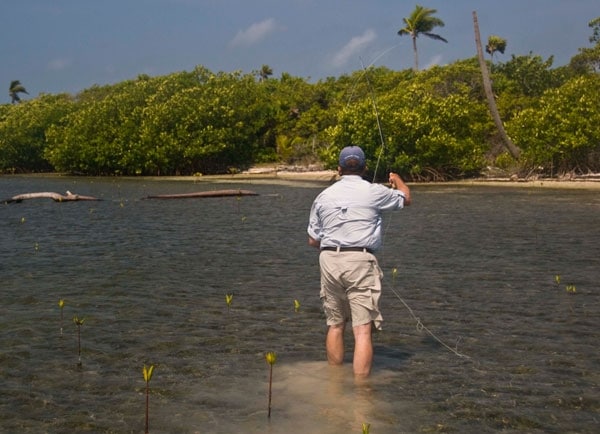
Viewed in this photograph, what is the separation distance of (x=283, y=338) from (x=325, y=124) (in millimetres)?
64381

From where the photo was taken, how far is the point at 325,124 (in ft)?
240

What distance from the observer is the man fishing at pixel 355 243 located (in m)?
7.48

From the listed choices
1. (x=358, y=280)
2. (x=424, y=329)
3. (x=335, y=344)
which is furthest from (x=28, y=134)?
(x=358, y=280)

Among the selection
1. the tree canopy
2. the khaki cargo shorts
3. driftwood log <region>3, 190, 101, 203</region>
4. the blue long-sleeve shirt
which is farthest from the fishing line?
the tree canopy

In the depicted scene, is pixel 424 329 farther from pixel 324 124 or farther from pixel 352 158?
pixel 324 124

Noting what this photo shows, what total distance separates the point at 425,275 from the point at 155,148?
60677 millimetres

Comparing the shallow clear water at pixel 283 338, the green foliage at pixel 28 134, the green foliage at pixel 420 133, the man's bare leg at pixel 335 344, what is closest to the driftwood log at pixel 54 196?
the shallow clear water at pixel 283 338

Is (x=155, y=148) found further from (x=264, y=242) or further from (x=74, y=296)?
(x=74, y=296)

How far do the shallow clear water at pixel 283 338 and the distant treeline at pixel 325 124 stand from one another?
31443mm

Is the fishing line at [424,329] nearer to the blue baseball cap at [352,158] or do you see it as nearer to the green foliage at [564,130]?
the blue baseball cap at [352,158]

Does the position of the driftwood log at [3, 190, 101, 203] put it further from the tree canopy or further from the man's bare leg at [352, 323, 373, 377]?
the man's bare leg at [352, 323, 373, 377]

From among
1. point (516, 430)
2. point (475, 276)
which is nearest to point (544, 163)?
point (475, 276)

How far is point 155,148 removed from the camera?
72.6m

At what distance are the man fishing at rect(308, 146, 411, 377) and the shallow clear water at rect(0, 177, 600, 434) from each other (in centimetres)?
70
